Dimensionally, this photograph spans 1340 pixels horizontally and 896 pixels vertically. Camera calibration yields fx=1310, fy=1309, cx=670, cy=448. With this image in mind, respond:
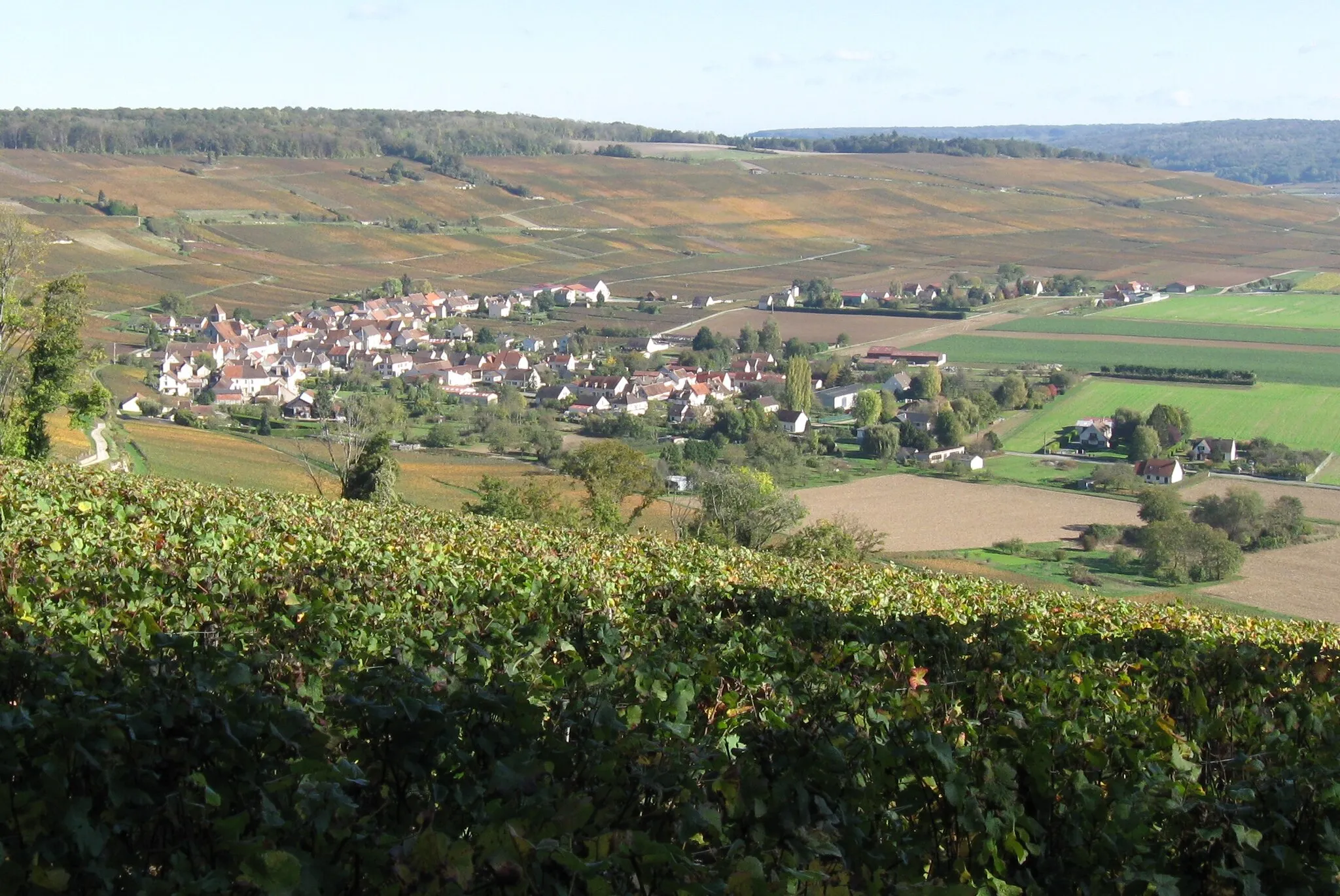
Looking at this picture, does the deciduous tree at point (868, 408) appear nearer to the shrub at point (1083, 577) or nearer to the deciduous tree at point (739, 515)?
the shrub at point (1083, 577)

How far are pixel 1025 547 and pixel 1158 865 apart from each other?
3734 cm

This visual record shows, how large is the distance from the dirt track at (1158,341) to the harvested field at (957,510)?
43.5 metres

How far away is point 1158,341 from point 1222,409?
2330 cm

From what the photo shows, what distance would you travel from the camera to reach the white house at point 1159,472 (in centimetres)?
5359

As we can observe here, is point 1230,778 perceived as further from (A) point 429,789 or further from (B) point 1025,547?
(B) point 1025,547

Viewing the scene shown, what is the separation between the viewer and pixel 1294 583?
36.2m

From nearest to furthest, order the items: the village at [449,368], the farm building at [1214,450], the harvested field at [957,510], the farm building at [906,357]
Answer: the harvested field at [957,510] → the farm building at [1214,450] → the village at [449,368] → the farm building at [906,357]

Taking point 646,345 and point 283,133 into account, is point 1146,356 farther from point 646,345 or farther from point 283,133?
point 283,133

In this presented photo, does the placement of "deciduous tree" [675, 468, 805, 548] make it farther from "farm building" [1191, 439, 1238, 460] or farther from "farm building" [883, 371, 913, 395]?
"farm building" [883, 371, 913, 395]

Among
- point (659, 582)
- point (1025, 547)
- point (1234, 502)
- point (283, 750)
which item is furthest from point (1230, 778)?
point (1234, 502)

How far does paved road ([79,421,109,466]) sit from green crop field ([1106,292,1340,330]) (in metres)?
82.3

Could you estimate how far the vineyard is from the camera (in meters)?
3.41

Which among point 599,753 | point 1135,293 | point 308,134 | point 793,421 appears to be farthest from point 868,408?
point 308,134

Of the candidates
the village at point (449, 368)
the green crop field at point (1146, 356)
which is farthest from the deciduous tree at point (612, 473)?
the green crop field at point (1146, 356)
